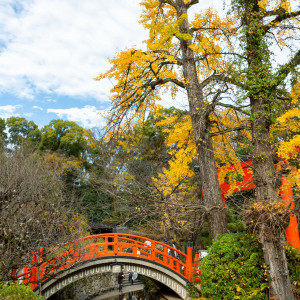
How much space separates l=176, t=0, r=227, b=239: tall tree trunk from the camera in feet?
25.3

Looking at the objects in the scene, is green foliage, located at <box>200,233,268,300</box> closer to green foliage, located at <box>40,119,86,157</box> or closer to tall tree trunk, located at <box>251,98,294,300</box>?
tall tree trunk, located at <box>251,98,294,300</box>

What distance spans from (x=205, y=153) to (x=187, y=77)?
249 centimetres

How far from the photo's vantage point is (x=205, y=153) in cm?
823

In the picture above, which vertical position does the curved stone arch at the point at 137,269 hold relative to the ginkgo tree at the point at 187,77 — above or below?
below

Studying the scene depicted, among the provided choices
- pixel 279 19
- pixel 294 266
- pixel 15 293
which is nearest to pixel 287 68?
pixel 279 19

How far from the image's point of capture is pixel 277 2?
23.4 feet

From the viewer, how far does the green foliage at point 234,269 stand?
20.8 ft

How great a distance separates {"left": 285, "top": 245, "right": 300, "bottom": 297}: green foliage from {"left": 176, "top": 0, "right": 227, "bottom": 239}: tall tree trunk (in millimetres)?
1752

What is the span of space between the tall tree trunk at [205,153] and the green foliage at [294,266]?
5.75 feet

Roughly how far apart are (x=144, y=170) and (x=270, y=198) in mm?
13972

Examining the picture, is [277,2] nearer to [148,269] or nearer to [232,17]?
[232,17]

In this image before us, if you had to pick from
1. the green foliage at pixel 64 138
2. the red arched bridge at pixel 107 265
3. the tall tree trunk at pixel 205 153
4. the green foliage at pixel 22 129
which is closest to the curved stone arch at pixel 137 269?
the red arched bridge at pixel 107 265

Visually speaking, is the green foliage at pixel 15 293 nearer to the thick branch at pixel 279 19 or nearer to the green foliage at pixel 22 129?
the thick branch at pixel 279 19

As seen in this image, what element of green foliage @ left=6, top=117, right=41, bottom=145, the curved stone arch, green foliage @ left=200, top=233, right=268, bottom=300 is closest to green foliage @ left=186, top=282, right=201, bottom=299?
the curved stone arch
